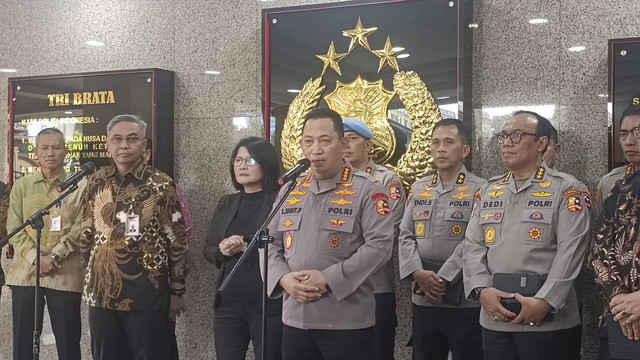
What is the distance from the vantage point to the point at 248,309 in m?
4.11

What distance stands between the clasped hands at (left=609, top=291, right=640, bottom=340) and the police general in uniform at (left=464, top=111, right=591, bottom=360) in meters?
0.29

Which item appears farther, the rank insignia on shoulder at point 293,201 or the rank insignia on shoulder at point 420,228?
the rank insignia on shoulder at point 420,228

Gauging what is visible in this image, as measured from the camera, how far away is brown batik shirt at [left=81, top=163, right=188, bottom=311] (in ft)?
13.8

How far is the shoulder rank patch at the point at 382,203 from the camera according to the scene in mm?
3336

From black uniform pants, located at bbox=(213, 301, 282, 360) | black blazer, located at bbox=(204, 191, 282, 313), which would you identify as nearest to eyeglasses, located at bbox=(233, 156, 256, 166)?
black blazer, located at bbox=(204, 191, 282, 313)

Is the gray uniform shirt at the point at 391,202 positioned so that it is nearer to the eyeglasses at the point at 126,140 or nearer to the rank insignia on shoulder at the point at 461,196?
the rank insignia on shoulder at the point at 461,196

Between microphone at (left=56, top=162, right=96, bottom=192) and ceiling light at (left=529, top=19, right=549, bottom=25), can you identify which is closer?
microphone at (left=56, top=162, right=96, bottom=192)

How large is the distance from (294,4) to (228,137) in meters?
0.98

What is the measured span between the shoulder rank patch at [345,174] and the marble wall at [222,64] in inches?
50.8

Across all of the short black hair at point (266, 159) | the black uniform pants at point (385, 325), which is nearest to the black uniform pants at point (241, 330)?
the black uniform pants at point (385, 325)

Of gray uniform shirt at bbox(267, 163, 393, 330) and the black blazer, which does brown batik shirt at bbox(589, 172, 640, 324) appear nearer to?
gray uniform shirt at bbox(267, 163, 393, 330)

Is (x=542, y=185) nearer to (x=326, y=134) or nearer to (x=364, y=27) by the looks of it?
(x=326, y=134)

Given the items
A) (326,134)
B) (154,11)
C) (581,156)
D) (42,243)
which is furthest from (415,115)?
(42,243)

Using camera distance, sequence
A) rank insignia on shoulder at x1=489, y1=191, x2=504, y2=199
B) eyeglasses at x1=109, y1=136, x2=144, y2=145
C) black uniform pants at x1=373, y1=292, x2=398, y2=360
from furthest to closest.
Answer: eyeglasses at x1=109, y1=136, x2=144, y2=145 → black uniform pants at x1=373, y1=292, x2=398, y2=360 → rank insignia on shoulder at x1=489, y1=191, x2=504, y2=199
